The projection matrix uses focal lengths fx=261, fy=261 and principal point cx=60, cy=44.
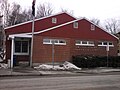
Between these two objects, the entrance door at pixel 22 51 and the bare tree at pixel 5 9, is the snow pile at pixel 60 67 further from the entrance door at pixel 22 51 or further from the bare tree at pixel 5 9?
the bare tree at pixel 5 9

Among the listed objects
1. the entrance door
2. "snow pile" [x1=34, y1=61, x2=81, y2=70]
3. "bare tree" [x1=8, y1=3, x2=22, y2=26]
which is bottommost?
"snow pile" [x1=34, y1=61, x2=81, y2=70]

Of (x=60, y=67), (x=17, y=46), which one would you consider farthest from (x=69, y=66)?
(x=17, y=46)

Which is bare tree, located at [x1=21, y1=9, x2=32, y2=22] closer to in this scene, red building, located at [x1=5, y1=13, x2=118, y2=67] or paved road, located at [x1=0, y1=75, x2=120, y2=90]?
red building, located at [x1=5, y1=13, x2=118, y2=67]

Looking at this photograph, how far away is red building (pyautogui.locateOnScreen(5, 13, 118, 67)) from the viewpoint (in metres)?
28.2

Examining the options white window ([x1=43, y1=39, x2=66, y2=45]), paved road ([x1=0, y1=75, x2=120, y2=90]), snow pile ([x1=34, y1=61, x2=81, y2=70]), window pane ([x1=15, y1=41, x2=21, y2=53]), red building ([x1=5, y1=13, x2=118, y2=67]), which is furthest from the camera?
window pane ([x1=15, y1=41, x2=21, y2=53])

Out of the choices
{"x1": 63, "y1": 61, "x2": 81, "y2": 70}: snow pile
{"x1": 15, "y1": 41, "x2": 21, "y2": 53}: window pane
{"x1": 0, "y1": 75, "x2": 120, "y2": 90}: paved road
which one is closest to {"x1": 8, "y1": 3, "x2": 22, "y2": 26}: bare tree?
{"x1": 15, "y1": 41, "x2": 21, "y2": 53}: window pane

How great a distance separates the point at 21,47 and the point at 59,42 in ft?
14.2

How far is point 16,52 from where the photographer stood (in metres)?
29.2

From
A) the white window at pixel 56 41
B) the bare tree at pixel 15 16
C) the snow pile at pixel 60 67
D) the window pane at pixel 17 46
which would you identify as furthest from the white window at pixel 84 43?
the bare tree at pixel 15 16

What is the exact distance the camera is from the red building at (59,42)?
28188 mm

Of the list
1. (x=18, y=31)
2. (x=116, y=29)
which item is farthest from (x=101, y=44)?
(x=116, y=29)

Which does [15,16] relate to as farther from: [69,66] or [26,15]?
[69,66]

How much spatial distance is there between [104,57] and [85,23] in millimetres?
5006

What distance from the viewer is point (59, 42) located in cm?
2958
